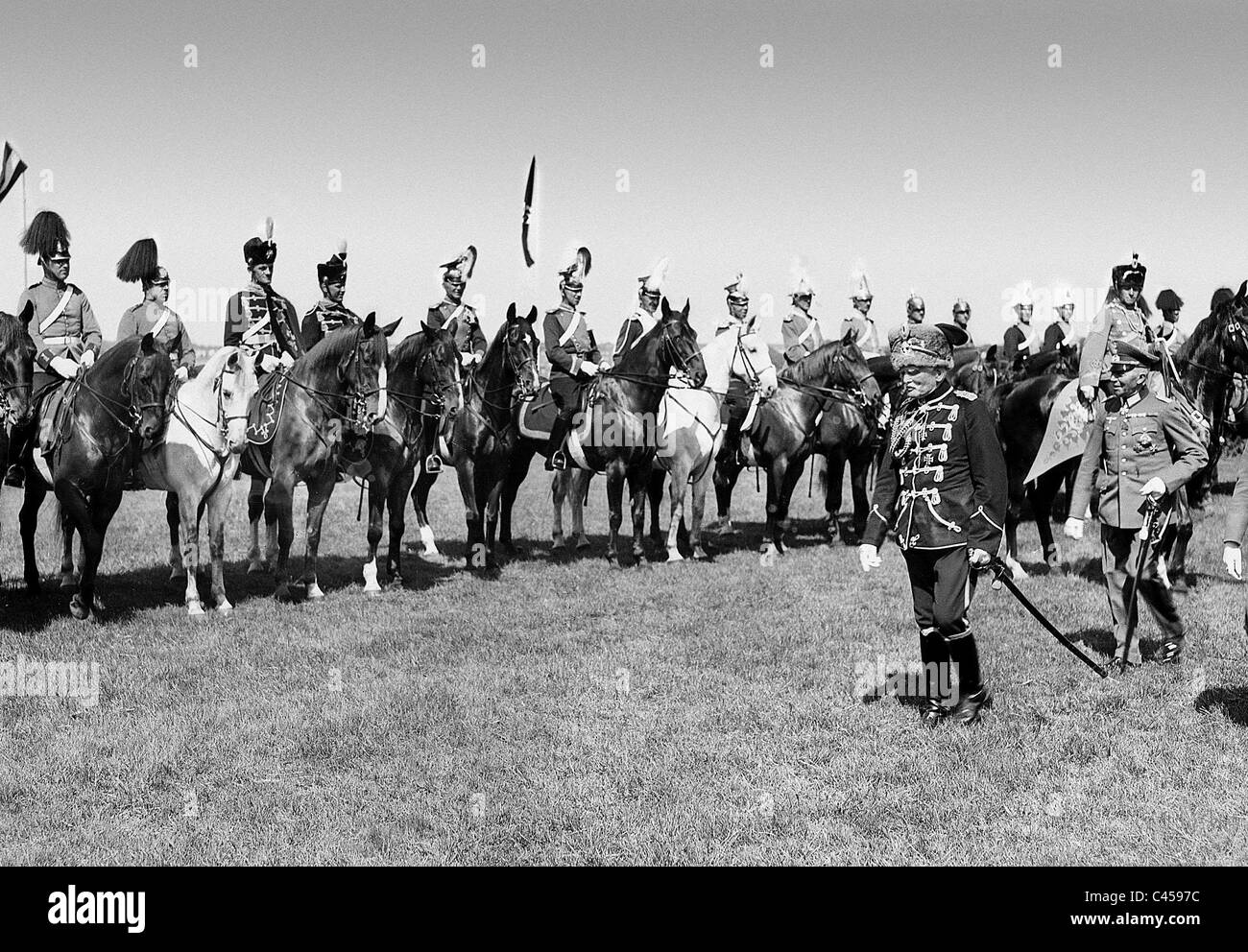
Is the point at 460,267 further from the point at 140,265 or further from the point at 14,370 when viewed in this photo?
the point at 14,370

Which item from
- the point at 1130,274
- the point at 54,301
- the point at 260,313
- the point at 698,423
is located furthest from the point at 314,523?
the point at 1130,274

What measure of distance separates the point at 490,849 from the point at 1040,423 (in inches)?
373

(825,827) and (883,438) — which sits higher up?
(883,438)

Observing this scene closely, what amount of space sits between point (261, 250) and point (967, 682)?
886 cm

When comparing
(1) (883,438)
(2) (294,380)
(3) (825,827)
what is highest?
(2) (294,380)

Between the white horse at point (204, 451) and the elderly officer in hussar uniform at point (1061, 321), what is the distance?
12734 mm

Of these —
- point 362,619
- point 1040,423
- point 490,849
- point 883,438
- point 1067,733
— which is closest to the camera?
point 490,849

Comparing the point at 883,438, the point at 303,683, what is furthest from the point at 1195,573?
the point at 303,683

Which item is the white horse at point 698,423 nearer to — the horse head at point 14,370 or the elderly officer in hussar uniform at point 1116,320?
the elderly officer in hussar uniform at point 1116,320

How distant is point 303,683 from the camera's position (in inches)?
358

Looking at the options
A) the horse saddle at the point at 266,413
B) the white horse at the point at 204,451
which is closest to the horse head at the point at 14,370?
the white horse at the point at 204,451

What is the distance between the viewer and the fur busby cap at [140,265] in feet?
39.0

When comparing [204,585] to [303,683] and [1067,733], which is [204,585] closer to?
[303,683]
